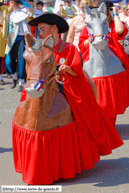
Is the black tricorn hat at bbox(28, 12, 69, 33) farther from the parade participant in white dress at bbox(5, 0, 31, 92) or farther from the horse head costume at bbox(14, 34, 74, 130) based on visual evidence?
the parade participant in white dress at bbox(5, 0, 31, 92)

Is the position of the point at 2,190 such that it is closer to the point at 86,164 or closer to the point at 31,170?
the point at 31,170

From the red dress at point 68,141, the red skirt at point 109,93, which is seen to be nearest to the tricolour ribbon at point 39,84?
the red dress at point 68,141

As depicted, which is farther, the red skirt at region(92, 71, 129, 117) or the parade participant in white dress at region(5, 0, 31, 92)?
the parade participant in white dress at region(5, 0, 31, 92)

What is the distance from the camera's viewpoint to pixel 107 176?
4895mm

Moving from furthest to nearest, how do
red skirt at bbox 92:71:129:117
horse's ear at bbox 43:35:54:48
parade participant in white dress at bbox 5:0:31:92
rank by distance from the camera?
1. parade participant in white dress at bbox 5:0:31:92
2. red skirt at bbox 92:71:129:117
3. horse's ear at bbox 43:35:54:48

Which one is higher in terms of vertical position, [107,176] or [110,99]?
[110,99]

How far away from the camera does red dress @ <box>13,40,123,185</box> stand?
177 inches

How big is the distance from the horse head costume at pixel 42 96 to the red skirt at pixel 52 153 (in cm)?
9

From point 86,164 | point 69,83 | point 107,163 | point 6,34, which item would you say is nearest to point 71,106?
point 69,83

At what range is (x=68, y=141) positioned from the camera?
457 cm

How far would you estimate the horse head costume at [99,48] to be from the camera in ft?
20.6

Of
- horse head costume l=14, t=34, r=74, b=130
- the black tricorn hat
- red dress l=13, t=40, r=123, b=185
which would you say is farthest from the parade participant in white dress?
horse head costume l=14, t=34, r=74, b=130

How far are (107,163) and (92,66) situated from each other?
1746mm

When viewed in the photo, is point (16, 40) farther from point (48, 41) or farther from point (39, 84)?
point (39, 84)
